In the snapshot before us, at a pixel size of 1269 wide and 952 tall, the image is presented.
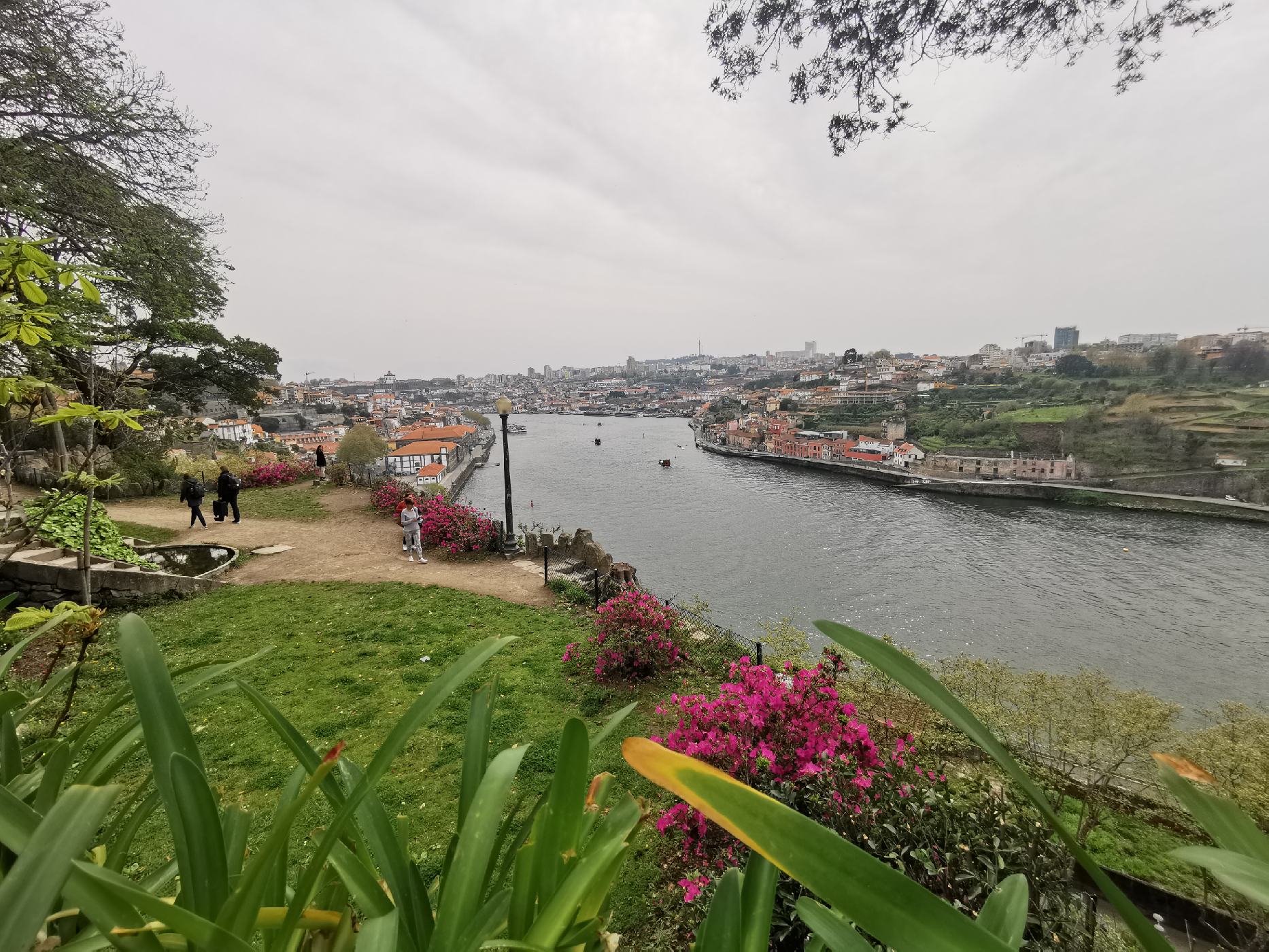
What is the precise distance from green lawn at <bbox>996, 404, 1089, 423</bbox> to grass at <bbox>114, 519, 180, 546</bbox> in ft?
175

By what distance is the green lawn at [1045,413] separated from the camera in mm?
42812

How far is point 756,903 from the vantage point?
26.2 inches

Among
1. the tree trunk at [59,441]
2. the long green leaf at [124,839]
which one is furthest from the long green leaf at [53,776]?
the tree trunk at [59,441]

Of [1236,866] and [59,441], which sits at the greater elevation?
[59,441]

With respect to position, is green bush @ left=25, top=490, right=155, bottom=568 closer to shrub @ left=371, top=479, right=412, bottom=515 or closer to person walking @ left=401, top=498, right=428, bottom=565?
person walking @ left=401, top=498, right=428, bottom=565

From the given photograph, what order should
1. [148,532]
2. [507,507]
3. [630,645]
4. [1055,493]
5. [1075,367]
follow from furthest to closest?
[1075,367] < [1055,493] < [507,507] < [148,532] < [630,645]

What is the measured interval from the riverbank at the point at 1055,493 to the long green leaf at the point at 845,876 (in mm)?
40077

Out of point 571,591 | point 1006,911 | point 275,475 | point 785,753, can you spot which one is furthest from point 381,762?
point 275,475

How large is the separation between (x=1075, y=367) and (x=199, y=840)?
268 ft

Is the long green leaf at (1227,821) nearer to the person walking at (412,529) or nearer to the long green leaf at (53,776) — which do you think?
the long green leaf at (53,776)

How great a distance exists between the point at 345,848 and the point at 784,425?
180 feet

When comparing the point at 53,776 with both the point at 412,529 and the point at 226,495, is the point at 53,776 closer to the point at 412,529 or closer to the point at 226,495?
the point at 412,529

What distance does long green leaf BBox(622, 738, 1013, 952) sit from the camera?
0.37 meters

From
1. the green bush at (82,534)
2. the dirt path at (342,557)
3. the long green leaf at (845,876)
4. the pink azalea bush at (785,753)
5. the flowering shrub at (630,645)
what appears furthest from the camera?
the dirt path at (342,557)
